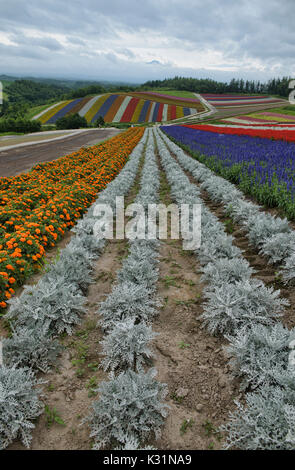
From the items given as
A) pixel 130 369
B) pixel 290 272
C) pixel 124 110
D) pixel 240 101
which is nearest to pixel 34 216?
pixel 130 369

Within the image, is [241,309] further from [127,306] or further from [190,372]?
[127,306]

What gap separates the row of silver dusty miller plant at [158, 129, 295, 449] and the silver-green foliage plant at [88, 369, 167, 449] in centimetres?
73

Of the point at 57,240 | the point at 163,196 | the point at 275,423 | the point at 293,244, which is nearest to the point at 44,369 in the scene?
the point at 275,423

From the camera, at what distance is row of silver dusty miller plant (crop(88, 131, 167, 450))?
Result: 2.44m

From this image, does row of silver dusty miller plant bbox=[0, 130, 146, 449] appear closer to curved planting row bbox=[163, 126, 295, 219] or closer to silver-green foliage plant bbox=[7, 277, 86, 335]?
silver-green foliage plant bbox=[7, 277, 86, 335]

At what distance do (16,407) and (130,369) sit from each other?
4.14 feet

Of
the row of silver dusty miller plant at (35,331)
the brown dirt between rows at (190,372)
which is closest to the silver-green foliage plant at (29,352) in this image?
the row of silver dusty miller plant at (35,331)

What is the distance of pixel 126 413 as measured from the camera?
8.08 feet

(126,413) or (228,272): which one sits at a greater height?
(228,272)

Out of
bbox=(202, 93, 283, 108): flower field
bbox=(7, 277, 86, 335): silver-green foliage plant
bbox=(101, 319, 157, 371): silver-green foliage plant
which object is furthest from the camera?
bbox=(202, 93, 283, 108): flower field

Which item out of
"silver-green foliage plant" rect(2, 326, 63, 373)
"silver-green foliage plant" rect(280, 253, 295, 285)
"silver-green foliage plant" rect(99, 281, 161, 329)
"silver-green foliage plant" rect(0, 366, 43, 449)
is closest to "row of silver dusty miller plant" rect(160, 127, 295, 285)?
"silver-green foliage plant" rect(280, 253, 295, 285)

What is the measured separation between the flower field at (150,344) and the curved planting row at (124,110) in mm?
71511

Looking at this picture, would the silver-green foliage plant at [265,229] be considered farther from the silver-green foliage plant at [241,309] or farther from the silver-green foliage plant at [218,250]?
the silver-green foliage plant at [241,309]

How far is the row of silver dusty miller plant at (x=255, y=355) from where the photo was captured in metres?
2.24
